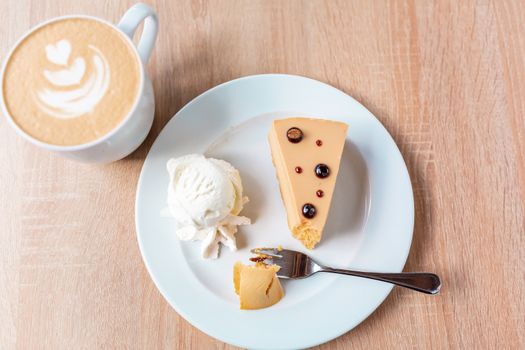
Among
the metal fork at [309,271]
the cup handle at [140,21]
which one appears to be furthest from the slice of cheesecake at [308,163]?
the cup handle at [140,21]

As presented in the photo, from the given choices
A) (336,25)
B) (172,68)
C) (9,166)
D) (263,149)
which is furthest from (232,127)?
(9,166)

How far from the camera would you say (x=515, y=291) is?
1.04 metres

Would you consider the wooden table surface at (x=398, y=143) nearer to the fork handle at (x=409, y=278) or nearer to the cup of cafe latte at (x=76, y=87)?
the fork handle at (x=409, y=278)

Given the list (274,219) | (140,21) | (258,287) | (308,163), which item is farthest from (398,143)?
(140,21)

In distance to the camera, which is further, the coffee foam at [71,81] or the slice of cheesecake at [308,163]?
the slice of cheesecake at [308,163]

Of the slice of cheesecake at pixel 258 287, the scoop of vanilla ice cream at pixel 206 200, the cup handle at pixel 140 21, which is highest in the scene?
the cup handle at pixel 140 21

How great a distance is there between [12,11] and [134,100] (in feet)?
1.55

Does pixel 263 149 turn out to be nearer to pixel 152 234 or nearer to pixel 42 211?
pixel 152 234

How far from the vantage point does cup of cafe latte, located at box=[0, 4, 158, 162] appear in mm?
873

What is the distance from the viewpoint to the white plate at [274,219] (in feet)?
3.14

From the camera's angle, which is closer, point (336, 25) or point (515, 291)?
point (515, 291)

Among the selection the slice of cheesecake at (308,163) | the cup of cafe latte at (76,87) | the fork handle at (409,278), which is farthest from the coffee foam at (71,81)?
the fork handle at (409,278)

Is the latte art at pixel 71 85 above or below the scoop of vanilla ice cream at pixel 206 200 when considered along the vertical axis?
above

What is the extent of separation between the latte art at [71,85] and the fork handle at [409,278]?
1.78 ft
